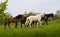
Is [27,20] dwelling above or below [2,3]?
below

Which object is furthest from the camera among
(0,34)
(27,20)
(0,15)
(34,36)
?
(0,15)

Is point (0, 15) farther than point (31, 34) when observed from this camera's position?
Yes

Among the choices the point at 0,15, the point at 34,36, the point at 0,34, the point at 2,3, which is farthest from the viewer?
the point at 2,3

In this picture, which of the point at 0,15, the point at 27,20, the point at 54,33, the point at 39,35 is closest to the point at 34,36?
the point at 39,35

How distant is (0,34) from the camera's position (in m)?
10.4

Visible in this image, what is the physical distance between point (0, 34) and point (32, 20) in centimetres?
594

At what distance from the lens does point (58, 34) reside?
32.6ft

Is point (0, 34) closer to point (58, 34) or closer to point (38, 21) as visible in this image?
point (58, 34)

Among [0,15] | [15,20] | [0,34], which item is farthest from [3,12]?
[0,34]

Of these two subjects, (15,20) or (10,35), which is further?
(15,20)

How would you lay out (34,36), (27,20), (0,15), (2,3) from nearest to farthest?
1. (34,36)
2. (27,20)
3. (0,15)
4. (2,3)

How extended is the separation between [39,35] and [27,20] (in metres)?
6.43

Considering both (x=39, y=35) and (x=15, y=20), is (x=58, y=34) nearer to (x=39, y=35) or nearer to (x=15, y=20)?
(x=39, y=35)

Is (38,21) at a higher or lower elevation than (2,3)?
lower
